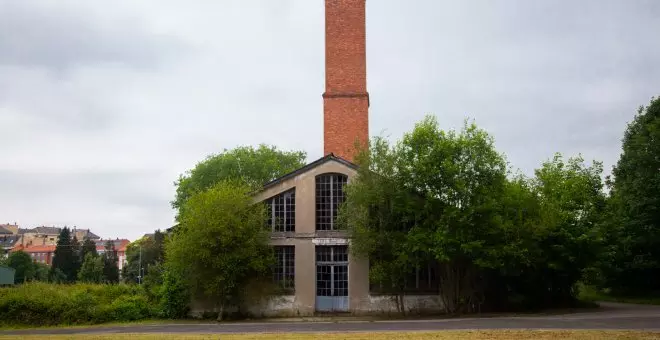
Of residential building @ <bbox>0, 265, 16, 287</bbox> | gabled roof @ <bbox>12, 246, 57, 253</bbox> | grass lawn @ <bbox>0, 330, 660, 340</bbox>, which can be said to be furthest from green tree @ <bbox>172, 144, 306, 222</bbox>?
gabled roof @ <bbox>12, 246, 57, 253</bbox>

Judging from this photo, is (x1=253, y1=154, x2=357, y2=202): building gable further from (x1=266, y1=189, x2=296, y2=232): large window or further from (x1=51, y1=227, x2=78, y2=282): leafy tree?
(x1=51, y1=227, x2=78, y2=282): leafy tree

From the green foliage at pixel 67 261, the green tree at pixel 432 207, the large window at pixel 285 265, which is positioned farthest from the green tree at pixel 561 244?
Result: the green foliage at pixel 67 261

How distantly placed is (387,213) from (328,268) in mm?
4035

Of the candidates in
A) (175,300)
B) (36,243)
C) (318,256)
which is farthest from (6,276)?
(36,243)

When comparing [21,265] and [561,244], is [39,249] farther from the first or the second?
[561,244]

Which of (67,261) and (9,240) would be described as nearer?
(67,261)

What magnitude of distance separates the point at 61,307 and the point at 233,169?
27354mm

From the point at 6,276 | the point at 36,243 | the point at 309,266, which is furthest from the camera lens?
the point at 36,243

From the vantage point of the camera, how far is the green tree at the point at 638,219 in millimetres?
31875

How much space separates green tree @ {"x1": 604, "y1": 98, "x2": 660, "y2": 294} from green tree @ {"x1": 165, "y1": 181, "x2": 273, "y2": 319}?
16891 millimetres

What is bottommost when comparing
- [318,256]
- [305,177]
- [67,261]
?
[318,256]

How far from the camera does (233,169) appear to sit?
173 ft

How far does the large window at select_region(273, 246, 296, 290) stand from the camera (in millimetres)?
28344

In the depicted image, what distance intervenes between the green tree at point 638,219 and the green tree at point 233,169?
27.7 meters
